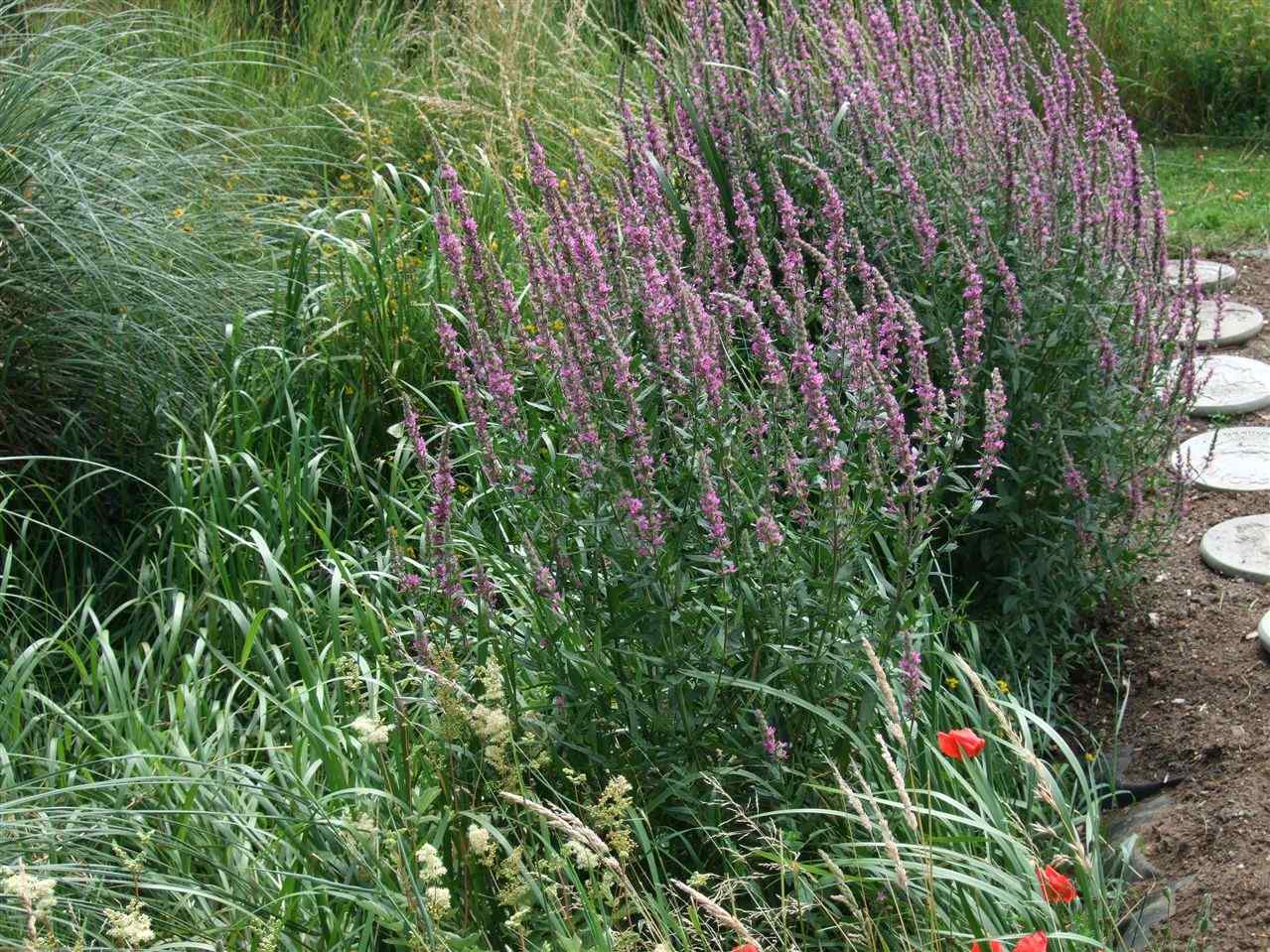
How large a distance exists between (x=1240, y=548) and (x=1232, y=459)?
65 centimetres

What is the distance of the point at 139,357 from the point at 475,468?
1130 millimetres

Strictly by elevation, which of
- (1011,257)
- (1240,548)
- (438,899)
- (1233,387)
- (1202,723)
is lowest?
(1202,723)

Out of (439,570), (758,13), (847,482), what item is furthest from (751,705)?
(758,13)

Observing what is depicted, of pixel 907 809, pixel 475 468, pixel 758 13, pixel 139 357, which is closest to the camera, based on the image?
pixel 907 809

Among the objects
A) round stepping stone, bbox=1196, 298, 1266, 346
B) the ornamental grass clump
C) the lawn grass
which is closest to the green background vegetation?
the lawn grass

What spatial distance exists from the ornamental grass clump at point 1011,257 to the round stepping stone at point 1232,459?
0.93 feet

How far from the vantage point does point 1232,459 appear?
185 inches

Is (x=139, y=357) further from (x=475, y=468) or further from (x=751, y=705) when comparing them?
(x=751, y=705)

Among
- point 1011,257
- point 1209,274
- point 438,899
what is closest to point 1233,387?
point 1209,274

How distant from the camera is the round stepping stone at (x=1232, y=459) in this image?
14.9ft

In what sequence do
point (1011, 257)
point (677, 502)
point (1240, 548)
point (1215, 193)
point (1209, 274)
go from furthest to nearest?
point (1215, 193) < point (1209, 274) < point (1240, 548) < point (1011, 257) < point (677, 502)

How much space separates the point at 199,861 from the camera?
111 inches

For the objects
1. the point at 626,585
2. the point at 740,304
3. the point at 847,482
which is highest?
the point at 740,304

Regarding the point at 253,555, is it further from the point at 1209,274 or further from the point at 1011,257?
the point at 1209,274
